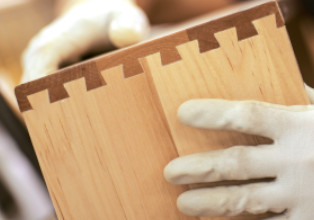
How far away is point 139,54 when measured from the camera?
438 millimetres

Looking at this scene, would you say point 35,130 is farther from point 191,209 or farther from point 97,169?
point 191,209

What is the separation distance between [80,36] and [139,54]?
28 centimetres

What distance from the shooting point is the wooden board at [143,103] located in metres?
0.44

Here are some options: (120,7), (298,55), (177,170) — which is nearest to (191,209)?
(177,170)

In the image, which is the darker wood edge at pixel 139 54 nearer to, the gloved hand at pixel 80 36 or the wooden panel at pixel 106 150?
the wooden panel at pixel 106 150

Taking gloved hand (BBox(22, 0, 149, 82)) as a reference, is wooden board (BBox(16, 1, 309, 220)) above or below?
below

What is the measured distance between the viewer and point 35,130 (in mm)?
445

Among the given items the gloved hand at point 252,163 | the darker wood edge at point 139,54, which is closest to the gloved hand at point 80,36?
the darker wood edge at point 139,54

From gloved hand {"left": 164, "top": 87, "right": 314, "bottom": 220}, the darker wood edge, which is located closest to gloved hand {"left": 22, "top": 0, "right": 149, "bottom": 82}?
the darker wood edge

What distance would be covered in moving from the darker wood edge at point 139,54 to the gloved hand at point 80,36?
16 centimetres

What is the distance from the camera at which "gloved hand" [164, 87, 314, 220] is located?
41 cm

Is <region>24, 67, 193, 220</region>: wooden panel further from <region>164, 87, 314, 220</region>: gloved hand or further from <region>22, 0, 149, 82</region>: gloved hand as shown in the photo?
<region>22, 0, 149, 82</region>: gloved hand

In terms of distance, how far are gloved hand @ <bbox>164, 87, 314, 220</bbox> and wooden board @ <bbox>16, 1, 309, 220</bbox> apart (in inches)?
1.1

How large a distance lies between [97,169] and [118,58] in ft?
0.48
